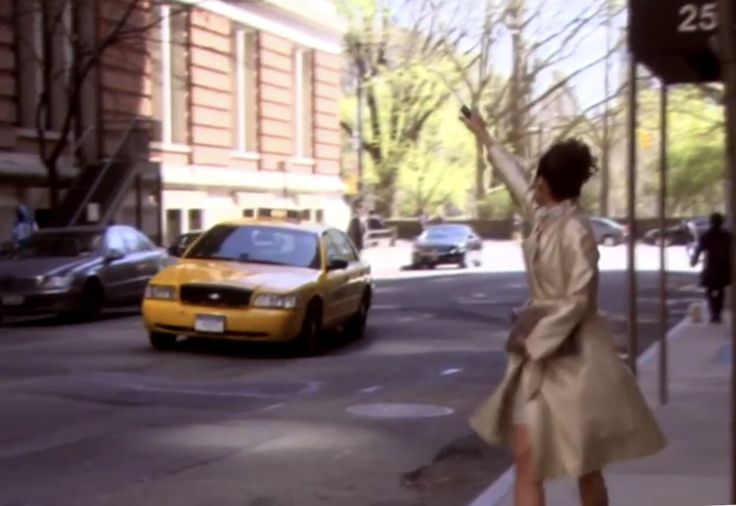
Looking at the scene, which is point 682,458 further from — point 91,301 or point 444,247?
point 444,247

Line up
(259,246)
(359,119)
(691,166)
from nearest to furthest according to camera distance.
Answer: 1. (259,246)
2. (359,119)
3. (691,166)

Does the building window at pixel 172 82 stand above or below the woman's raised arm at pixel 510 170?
above

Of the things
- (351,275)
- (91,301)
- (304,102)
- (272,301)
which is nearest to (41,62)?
(91,301)

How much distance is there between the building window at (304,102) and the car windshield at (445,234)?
5.43 metres

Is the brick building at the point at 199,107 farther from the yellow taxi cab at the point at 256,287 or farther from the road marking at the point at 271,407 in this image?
the road marking at the point at 271,407

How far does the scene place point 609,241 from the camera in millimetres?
70125

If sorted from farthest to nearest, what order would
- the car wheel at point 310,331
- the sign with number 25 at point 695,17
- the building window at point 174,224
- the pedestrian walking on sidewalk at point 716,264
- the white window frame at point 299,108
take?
the white window frame at point 299,108 < the building window at point 174,224 < the pedestrian walking on sidewalk at point 716,264 < the car wheel at point 310,331 < the sign with number 25 at point 695,17

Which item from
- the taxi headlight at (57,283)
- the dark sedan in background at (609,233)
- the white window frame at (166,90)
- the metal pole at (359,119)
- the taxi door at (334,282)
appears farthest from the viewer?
the dark sedan in background at (609,233)

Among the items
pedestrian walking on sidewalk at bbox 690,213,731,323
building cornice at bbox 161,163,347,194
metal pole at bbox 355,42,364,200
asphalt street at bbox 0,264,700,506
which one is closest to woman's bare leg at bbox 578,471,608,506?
asphalt street at bbox 0,264,700,506

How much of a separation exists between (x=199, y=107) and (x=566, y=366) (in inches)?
1369

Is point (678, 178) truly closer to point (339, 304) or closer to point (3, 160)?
point (3, 160)

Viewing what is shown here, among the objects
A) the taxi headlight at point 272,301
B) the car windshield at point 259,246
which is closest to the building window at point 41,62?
the car windshield at point 259,246

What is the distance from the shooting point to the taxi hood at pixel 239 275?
15.8 meters

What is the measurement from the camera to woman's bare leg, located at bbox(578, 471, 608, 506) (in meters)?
5.75
